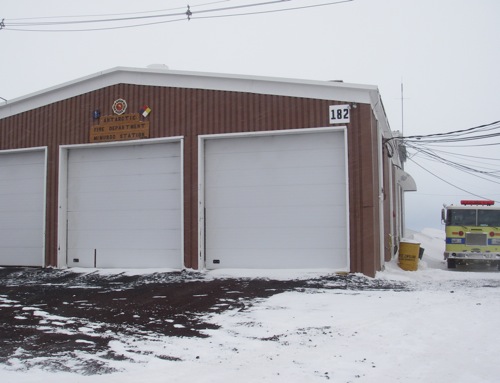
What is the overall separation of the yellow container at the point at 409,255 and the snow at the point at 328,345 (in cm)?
463

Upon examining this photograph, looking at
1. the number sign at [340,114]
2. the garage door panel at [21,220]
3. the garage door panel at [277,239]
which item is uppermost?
the number sign at [340,114]

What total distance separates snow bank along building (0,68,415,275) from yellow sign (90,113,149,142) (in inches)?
1.3

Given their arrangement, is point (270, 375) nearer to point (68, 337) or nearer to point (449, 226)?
point (68, 337)

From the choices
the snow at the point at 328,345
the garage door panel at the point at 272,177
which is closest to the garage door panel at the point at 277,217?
the garage door panel at the point at 272,177

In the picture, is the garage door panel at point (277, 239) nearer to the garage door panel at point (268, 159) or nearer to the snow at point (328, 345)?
the garage door panel at point (268, 159)

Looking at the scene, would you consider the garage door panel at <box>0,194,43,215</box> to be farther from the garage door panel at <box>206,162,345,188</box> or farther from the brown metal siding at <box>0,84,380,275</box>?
the garage door panel at <box>206,162,345,188</box>

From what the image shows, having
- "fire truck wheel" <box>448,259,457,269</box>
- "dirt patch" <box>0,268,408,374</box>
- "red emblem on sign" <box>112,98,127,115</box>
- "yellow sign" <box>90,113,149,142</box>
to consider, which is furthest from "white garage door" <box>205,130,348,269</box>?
"fire truck wheel" <box>448,259,457,269</box>

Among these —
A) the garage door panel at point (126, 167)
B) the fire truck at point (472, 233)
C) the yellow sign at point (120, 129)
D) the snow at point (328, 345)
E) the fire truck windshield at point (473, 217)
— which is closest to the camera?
the snow at point (328, 345)

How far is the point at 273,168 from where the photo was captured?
40.5 ft

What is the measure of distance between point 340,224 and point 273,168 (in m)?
2.33

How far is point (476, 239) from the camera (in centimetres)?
1584

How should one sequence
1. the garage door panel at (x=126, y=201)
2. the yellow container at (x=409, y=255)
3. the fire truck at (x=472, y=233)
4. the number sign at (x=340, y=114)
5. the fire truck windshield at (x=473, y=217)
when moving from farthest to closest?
1. the fire truck windshield at (x=473, y=217)
2. the fire truck at (x=472, y=233)
3. the yellow container at (x=409, y=255)
4. the garage door panel at (x=126, y=201)
5. the number sign at (x=340, y=114)

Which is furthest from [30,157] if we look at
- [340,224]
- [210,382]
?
[210,382]

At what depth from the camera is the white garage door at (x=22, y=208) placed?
47.8ft
